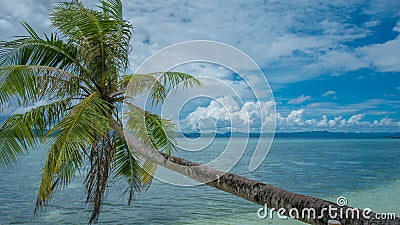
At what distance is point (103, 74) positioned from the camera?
23.1 ft

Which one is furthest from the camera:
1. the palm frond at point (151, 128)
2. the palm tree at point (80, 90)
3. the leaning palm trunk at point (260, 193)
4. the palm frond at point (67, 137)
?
the palm frond at point (151, 128)

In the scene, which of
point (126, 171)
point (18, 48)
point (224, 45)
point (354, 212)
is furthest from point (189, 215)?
point (354, 212)

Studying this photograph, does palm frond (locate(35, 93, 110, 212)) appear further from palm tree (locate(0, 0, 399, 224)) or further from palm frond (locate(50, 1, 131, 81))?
palm frond (locate(50, 1, 131, 81))

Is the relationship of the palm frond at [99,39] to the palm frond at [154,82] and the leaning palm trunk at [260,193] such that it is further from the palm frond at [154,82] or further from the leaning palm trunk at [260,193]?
the leaning palm trunk at [260,193]

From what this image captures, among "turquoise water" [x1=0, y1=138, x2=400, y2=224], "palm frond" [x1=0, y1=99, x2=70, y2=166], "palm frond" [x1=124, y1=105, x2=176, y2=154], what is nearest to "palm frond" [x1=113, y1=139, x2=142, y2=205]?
"palm frond" [x1=124, y1=105, x2=176, y2=154]

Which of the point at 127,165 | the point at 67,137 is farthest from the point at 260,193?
the point at 127,165

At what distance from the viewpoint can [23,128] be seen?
255 inches

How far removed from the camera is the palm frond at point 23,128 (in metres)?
6.55

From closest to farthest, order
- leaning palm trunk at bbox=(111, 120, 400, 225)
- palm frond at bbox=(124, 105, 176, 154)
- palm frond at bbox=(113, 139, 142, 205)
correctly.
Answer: leaning palm trunk at bbox=(111, 120, 400, 225) < palm frond at bbox=(124, 105, 176, 154) < palm frond at bbox=(113, 139, 142, 205)

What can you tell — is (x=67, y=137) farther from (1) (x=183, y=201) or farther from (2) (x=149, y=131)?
(1) (x=183, y=201)

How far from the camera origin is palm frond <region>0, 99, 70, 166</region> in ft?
21.5

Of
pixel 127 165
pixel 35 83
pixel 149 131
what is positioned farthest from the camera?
pixel 127 165

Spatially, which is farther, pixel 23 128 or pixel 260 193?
pixel 23 128

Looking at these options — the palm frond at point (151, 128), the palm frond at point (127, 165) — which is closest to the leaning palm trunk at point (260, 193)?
the palm frond at point (151, 128)
